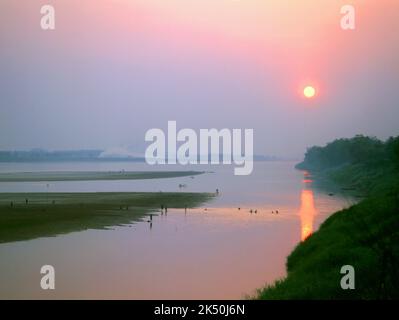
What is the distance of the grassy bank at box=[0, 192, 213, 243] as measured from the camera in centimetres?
3136

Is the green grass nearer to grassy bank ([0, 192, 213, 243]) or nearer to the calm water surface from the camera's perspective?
the calm water surface

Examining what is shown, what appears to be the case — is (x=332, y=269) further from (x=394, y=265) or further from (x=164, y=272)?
(x=164, y=272)

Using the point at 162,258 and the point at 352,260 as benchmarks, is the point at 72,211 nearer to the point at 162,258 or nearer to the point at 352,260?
the point at 162,258

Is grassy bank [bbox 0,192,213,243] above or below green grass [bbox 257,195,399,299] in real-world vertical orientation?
above

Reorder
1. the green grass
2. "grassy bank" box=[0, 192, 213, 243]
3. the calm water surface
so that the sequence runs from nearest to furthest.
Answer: the green grass → the calm water surface → "grassy bank" box=[0, 192, 213, 243]

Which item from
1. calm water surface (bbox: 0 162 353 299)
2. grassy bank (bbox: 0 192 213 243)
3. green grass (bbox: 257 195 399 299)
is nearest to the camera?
green grass (bbox: 257 195 399 299)

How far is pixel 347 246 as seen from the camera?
17.7 metres

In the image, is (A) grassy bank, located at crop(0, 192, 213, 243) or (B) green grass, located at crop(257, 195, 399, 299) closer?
(B) green grass, located at crop(257, 195, 399, 299)

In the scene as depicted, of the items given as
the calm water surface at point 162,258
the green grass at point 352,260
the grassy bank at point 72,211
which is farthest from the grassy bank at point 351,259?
the grassy bank at point 72,211

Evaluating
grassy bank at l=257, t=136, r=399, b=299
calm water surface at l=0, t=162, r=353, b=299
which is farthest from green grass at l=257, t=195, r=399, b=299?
calm water surface at l=0, t=162, r=353, b=299

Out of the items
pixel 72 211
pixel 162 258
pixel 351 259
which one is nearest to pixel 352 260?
pixel 351 259

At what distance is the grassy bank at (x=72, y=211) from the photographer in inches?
1235
